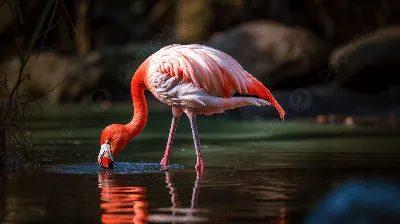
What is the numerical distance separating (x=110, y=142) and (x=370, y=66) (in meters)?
9.76

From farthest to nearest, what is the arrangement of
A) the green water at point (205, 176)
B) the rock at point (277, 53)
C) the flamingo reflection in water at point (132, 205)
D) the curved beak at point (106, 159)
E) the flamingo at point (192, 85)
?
the rock at point (277, 53)
the flamingo at point (192, 85)
the curved beak at point (106, 159)
the green water at point (205, 176)
the flamingo reflection in water at point (132, 205)

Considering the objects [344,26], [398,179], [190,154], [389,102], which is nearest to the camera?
[398,179]

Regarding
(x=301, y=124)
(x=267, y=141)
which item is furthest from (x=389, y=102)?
(x=267, y=141)

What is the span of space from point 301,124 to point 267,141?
9.76 ft

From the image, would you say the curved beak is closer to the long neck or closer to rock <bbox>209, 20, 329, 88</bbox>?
the long neck

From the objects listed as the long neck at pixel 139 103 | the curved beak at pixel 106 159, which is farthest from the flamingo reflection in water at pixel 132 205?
the long neck at pixel 139 103

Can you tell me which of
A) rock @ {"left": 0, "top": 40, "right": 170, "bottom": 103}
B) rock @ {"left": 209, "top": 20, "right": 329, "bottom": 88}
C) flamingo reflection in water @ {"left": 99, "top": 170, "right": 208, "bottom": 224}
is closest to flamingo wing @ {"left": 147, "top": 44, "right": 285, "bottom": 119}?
flamingo reflection in water @ {"left": 99, "top": 170, "right": 208, "bottom": 224}

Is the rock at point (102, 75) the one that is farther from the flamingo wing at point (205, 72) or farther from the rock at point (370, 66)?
the flamingo wing at point (205, 72)

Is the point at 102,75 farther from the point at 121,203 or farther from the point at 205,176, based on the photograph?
the point at 121,203

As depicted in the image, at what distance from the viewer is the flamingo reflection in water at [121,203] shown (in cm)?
576

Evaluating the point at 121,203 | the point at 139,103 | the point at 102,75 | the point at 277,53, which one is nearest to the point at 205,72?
the point at 139,103

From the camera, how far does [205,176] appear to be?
27.0 ft

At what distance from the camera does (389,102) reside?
17406mm

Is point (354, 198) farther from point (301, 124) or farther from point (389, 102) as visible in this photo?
point (389, 102)
